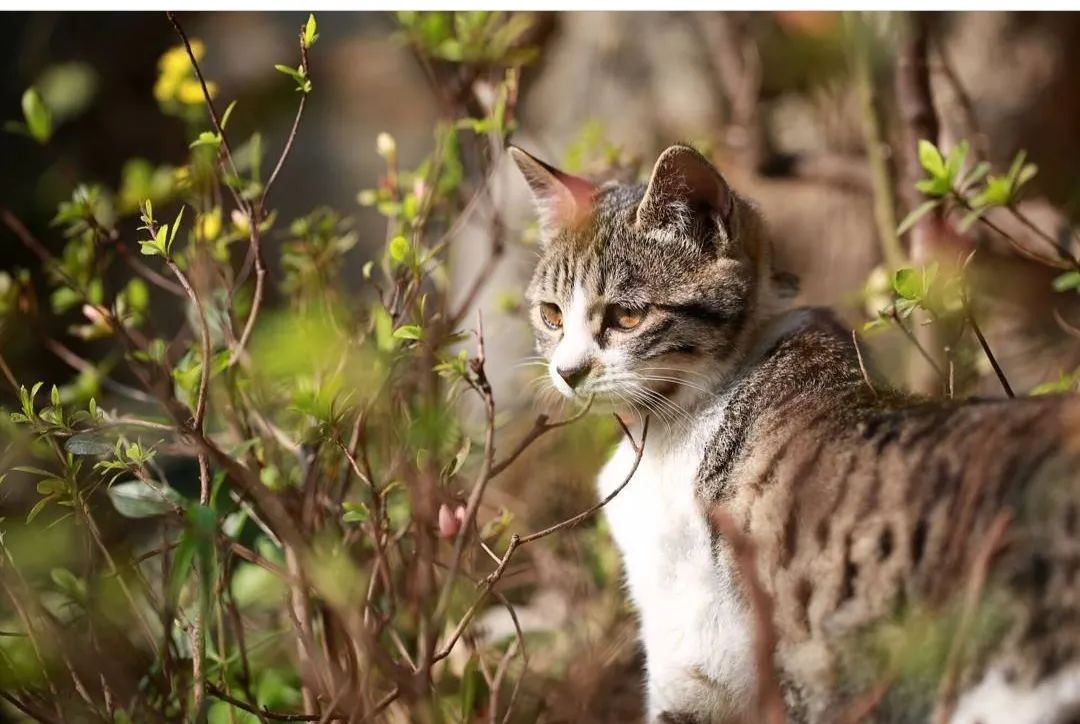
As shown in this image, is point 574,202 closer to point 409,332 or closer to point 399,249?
point 399,249

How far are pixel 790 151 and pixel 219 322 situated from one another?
5.58 ft

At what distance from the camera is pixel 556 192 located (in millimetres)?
1564

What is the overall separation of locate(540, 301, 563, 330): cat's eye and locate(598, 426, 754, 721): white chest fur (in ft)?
0.72

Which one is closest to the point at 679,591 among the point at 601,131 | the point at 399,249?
the point at 399,249

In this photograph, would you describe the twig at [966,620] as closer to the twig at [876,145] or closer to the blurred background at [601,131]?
the blurred background at [601,131]

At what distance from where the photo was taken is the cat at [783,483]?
1.06 metres

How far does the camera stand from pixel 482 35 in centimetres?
180

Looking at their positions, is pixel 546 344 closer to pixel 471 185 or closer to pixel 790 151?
pixel 471 185

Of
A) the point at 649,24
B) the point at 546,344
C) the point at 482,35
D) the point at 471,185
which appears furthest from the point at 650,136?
the point at 546,344

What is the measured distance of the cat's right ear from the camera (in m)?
1.54

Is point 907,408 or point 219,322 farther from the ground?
point 907,408

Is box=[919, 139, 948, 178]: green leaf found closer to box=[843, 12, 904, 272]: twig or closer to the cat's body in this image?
the cat's body

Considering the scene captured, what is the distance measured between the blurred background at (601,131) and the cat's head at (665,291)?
0.42 metres

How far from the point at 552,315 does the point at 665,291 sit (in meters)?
0.19
